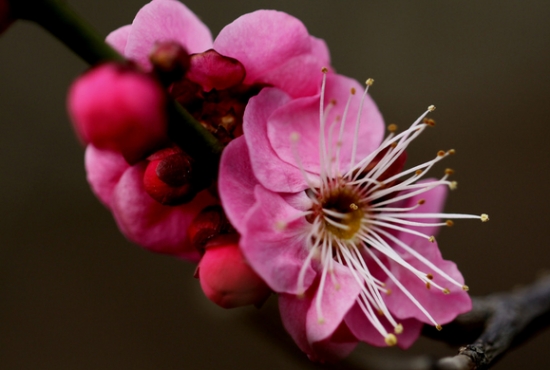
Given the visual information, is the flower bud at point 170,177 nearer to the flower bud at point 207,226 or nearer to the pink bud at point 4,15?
the flower bud at point 207,226

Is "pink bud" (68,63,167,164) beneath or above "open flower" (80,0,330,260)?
above

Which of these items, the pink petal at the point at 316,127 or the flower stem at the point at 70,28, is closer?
the flower stem at the point at 70,28

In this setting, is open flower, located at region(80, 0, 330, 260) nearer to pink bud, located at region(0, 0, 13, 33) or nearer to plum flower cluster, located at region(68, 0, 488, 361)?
plum flower cluster, located at region(68, 0, 488, 361)

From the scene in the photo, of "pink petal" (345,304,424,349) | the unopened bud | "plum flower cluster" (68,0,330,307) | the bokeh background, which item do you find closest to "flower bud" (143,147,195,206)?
"plum flower cluster" (68,0,330,307)

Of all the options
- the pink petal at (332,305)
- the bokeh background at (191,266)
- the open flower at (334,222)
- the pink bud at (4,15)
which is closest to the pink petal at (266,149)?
the open flower at (334,222)

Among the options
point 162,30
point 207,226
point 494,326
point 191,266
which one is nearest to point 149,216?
point 207,226

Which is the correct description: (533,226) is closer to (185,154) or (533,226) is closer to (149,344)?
(149,344)

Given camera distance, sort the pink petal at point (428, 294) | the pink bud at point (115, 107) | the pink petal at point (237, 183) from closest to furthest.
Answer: the pink bud at point (115, 107) → the pink petal at point (237, 183) → the pink petal at point (428, 294)
